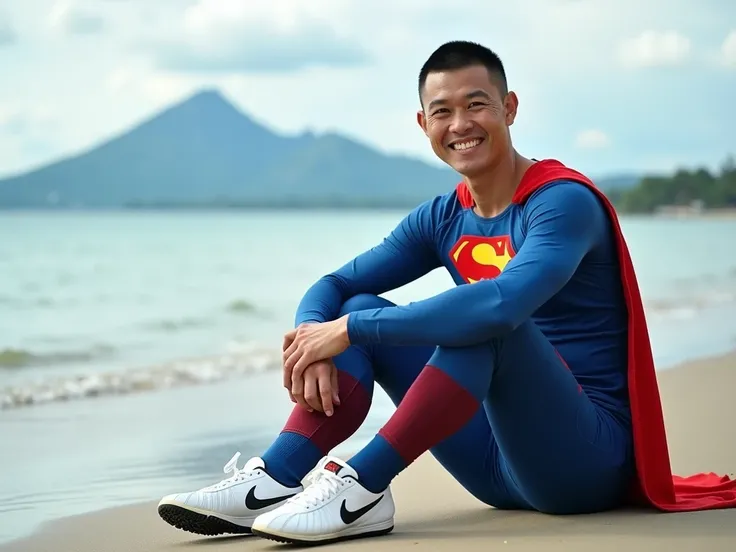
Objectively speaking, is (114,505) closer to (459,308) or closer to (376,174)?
(459,308)

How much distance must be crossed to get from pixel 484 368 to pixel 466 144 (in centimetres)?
69

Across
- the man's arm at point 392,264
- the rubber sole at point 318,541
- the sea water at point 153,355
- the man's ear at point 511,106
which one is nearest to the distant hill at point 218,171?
the sea water at point 153,355

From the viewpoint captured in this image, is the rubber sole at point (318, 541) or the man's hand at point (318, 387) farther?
the man's hand at point (318, 387)

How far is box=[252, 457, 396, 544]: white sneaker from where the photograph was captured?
8.73 ft

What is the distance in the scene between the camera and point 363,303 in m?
3.10

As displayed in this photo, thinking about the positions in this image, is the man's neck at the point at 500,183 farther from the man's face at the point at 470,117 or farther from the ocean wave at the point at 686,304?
the ocean wave at the point at 686,304

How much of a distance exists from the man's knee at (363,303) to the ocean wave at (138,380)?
4181 millimetres

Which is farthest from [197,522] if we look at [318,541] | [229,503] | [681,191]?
[681,191]

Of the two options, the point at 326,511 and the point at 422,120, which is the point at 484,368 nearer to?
the point at 326,511

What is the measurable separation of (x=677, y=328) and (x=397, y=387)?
7.55 m

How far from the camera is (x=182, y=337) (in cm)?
1197

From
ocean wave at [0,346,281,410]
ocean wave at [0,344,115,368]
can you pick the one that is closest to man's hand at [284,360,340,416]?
ocean wave at [0,346,281,410]

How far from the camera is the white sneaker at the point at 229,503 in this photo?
283 cm

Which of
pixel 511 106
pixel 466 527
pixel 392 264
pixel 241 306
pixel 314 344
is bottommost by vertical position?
pixel 466 527
